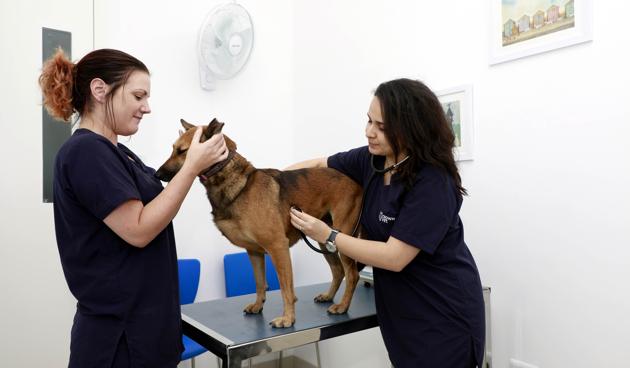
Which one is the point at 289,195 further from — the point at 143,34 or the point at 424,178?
the point at 143,34

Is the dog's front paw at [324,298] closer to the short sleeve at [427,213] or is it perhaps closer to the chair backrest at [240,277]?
the short sleeve at [427,213]

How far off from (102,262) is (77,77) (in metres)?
0.60

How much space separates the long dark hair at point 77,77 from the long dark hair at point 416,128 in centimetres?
94

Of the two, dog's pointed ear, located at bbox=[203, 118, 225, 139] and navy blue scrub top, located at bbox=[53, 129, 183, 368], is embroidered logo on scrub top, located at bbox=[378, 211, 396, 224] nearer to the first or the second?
dog's pointed ear, located at bbox=[203, 118, 225, 139]

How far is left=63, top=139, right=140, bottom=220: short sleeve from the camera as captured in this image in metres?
1.30

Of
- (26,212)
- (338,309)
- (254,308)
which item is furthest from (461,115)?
(26,212)

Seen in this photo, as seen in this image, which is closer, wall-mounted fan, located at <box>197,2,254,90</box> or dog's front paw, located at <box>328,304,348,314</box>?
dog's front paw, located at <box>328,304,348,314</box>

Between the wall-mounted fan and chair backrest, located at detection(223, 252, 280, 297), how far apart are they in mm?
1476

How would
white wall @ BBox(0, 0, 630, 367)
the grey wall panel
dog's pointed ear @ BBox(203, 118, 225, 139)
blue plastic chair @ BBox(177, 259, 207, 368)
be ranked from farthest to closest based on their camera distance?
blue plastic chair @ BBox(177, 259, 207, 368), the grey wall panel, white wall @ BBox(0, 0, 630, 367), dog's pointed ear @ BBox(203, 118, 225, 139)

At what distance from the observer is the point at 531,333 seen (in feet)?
7.97

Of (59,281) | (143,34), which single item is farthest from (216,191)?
(143,34)

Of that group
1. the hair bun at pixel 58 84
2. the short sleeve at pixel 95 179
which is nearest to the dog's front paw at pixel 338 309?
the short sleeve at pixel 95 179

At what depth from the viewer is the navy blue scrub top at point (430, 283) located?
1.62 metres

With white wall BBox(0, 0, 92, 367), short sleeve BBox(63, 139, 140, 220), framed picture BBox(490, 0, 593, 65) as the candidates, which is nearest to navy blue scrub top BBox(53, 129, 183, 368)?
short sleeve BBox(63, 139, 140, 220)
